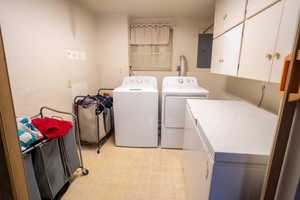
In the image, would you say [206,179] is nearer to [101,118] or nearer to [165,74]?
[101,118]

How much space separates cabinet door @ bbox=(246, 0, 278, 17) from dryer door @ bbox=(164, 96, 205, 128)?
1.24m

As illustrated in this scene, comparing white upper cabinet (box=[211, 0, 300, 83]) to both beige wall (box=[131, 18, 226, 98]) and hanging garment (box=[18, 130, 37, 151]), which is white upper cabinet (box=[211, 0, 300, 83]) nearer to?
beige wall (box=[131, 18, 226, 98])

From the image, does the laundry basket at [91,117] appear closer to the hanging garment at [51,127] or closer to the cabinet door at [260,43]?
the hanging garment at [51,127]

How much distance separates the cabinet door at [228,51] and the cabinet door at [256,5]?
150 mm

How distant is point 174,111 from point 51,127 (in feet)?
5.21

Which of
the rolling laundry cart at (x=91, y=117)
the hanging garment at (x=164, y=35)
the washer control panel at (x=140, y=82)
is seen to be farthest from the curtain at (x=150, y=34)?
the rolling laundry cart at (x=91, y=117)

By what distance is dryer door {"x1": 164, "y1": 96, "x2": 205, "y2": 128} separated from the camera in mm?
2230

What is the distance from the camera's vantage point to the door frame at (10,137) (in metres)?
0.58

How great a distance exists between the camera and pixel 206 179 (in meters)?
0.78

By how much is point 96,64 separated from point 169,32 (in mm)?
1625

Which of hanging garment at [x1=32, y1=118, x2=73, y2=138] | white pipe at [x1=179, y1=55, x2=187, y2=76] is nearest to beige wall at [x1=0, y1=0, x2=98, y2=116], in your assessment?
hanging garment at [x1=32, y1=118, x2=73, y2=138]

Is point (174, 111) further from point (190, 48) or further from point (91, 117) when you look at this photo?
point (190, 48)

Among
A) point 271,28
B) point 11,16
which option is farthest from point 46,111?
point 271,28

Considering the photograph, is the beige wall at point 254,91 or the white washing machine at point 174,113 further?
the white washing machine at point 174,113
